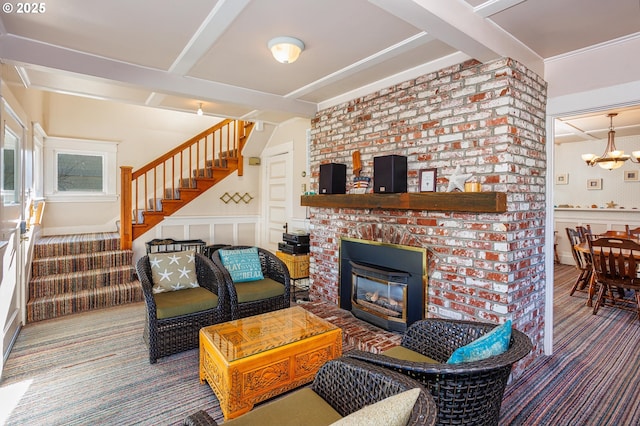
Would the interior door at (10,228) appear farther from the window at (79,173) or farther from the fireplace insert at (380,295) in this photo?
the fireplace insert at (380,295)

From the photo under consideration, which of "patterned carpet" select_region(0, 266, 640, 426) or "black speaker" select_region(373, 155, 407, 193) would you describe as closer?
"patterned carpet" select_region(0, 266, 640, 426)

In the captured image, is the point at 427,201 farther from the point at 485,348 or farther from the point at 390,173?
the point at 485,348

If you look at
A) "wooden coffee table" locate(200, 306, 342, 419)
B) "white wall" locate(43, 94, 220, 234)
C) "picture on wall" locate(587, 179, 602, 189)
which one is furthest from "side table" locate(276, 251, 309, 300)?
"picture on wall" locate(587, 179, 602, 189)

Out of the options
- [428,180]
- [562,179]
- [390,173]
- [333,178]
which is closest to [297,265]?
[333,178]

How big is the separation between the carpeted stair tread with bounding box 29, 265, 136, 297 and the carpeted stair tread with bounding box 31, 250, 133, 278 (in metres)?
0.07

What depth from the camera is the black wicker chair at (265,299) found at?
3.21 metres

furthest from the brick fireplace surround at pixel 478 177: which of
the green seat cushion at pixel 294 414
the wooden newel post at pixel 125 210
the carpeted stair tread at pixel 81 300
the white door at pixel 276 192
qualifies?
the wooden newel post at pixel 125 210

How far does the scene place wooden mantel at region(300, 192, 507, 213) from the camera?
238cm

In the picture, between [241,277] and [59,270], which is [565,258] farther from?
[59,270]

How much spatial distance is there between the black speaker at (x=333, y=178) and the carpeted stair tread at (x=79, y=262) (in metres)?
3.05

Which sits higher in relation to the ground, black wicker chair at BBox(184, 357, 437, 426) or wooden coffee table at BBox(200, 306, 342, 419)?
black wicker chair at BBox(184, 357, 437, 426)

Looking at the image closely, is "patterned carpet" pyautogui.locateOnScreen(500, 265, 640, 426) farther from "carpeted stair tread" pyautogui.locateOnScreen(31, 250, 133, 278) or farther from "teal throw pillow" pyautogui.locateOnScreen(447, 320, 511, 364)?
"carpeted stair tread" pyautogui.locateOnScreen(31, 250, 133, 278)

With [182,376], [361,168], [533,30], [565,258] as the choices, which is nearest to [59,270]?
[182,376]

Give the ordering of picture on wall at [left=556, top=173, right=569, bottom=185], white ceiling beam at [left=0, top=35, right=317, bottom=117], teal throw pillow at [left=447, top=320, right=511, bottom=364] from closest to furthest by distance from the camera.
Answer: teal throw pillow at [left=447, top=320, right=511, bottom=364]
white ceiling beam at [left=0, top=35, right=317, bottom=117]
picture on wall at [left=556, top=173, right=569, bottom=185]
